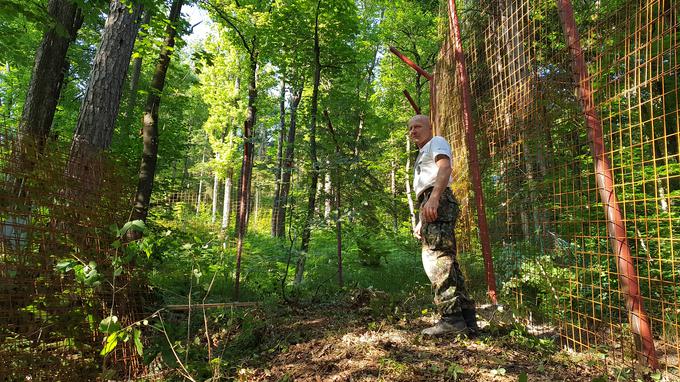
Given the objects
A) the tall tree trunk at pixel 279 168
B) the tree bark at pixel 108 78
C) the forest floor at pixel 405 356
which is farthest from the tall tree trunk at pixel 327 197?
the tree bark at pixel 108 78

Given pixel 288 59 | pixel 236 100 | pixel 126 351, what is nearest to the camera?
pixel 126 351

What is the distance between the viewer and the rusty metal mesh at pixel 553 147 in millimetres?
2701

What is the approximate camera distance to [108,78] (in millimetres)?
4742

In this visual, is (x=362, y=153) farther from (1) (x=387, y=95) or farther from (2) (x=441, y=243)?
(1) (x=387, y=95)

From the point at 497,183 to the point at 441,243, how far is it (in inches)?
52.9

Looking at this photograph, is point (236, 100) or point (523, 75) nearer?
point (523, 75)

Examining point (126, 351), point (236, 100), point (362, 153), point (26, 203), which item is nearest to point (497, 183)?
point (362, 153)

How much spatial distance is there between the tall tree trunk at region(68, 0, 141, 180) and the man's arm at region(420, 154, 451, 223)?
146 inches

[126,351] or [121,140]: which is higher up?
[121,140]

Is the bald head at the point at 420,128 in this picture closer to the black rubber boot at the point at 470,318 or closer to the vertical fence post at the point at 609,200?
the vertical fence post at the point at 609,200

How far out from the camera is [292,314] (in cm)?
459

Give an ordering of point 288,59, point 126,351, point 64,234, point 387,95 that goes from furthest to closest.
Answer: point 387,95
point 288,59
point 126,351
point 64,234

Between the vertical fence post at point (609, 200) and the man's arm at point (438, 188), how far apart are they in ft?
3.45

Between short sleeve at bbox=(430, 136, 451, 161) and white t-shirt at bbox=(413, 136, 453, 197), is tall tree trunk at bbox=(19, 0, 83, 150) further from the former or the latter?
short sleeve at bbox=(430, 136, 451, 161)
